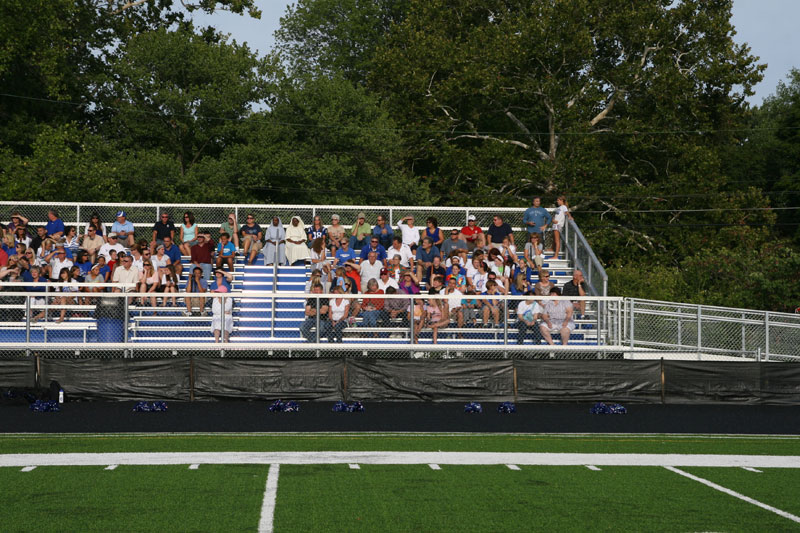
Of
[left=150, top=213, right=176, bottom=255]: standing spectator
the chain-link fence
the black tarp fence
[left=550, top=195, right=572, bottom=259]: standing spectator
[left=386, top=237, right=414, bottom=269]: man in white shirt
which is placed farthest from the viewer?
[left=550, top=195, right=572, bottom=259]: standing spectator

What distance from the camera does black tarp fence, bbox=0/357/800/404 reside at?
18703 millimetres

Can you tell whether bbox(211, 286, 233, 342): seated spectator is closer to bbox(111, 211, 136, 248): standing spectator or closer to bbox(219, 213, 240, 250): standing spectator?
bbox(111, 211, 136, 248): standing spectator

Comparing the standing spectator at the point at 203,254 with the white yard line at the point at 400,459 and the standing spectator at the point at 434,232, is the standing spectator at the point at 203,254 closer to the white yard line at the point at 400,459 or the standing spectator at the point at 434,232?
the standing spectator at the point at 434,232

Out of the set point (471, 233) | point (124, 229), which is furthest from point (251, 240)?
point (471, 233)

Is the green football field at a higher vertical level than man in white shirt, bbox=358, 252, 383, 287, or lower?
lower

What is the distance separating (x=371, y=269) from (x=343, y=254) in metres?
1.68

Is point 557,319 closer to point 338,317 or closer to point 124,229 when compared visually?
point 338,317

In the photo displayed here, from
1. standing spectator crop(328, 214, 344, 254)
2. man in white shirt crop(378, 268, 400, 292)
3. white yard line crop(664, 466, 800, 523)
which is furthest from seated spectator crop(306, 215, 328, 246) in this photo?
white yard line crop(664, 466, 800, 523)

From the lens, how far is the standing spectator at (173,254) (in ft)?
76.5

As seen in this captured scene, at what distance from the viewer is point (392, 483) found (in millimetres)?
10344

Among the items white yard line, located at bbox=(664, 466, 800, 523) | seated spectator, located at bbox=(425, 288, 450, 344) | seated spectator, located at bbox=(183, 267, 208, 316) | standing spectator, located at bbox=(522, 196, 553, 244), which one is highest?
standing spectator, located at bbox=(522, 196, 553, 244)

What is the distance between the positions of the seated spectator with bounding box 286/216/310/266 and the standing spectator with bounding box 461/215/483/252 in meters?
3.92

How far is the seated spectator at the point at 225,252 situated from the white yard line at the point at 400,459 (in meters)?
12.2

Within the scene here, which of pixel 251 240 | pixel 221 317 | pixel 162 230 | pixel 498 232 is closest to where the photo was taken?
pixel 221 317
